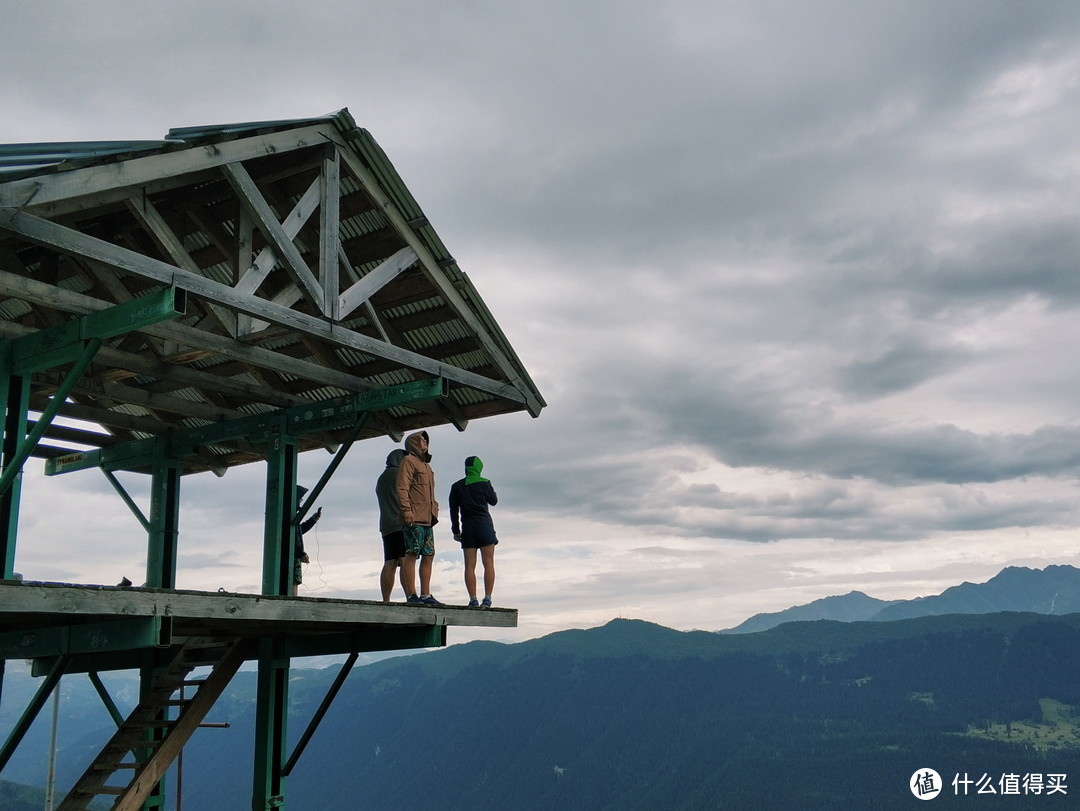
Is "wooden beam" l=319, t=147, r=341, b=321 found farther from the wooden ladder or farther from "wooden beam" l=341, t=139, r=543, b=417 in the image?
the wooden ladder

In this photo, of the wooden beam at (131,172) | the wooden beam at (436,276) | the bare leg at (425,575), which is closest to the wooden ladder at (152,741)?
the bare leg at (425,575)

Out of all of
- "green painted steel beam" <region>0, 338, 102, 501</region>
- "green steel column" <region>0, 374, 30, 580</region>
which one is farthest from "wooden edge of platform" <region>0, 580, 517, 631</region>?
"green painted steel beam" <region>0, 338, 102, 501</region>

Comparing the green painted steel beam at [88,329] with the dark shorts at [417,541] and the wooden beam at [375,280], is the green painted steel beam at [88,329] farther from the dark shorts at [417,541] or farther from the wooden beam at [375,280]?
the dark shorts at [417,541]

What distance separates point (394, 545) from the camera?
42.5ft

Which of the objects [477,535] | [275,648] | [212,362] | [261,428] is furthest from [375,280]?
[275,648]

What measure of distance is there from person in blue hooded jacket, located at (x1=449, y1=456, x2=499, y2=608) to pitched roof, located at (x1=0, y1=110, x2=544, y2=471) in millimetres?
1376

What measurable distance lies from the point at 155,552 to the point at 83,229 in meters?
5.45

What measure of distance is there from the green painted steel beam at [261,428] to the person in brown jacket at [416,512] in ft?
2.73

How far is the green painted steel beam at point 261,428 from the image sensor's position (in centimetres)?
1364

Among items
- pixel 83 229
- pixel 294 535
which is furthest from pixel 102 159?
pixel 294 535

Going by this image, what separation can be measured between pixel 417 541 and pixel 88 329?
4.39 m

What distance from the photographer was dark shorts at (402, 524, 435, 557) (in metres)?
12.7

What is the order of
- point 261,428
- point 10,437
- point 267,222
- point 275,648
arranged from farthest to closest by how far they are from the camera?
point 261,428 → point 275,648 → point 10,437 → point 267,222

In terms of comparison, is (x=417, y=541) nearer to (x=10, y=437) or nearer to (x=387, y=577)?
(x=387, y=577)
